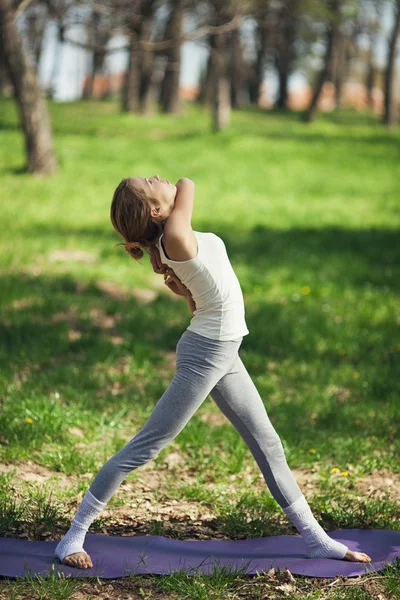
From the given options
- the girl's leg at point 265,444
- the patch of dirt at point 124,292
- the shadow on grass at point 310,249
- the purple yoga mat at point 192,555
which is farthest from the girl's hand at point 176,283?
the shadow on grass at point 310,249

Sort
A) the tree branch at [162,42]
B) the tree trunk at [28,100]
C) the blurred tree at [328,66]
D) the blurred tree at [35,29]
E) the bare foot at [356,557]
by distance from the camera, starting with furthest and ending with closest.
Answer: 1. the blurred tree at [35,29]
2. the blurred tree at [328,66]
3. the tree trunk at [28,100]
4. the tree branch at [162,42]
5. the bare foot at [356,557]

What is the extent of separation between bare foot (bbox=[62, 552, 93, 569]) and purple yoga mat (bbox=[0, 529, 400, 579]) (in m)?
0.02

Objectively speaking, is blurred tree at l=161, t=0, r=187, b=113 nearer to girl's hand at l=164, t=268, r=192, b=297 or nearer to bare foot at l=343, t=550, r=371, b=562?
girl's hand at l=164, t=268, r=192, b=297

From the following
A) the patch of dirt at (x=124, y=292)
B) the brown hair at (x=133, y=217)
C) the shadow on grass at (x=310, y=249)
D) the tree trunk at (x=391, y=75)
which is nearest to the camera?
the brown hair at (x=133, y=217)

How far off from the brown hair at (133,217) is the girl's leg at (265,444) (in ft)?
2.23

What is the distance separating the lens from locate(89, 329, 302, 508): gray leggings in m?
3.06

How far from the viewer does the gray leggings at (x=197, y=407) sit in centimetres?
306

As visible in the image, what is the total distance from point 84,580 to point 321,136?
61.5 ft

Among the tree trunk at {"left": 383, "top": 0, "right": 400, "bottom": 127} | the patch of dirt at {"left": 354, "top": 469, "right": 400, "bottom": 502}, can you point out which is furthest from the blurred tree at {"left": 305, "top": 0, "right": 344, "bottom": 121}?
the patch of dirt at {"left": 354, "top": 469, "right": 400, "bottom": 502}

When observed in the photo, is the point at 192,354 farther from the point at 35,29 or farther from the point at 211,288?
the point at 35,29

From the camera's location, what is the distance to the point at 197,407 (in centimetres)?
316

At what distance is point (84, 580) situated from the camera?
3.16 meters

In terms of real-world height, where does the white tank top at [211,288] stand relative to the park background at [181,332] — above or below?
above

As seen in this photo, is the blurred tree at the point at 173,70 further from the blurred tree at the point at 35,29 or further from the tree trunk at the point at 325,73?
the blurred tree at the point at 35,29
